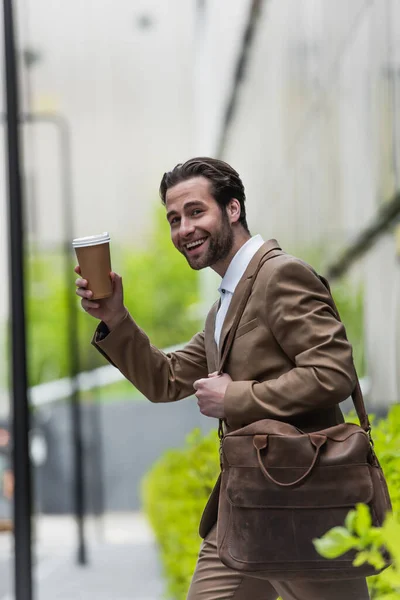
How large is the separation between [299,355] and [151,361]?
492 millimetres

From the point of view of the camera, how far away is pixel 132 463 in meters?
18.8

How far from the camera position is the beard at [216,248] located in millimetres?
2447

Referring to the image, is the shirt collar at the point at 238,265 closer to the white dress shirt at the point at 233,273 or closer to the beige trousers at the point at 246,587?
the white dress shirt at the point at 233,273

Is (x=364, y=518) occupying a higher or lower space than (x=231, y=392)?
lower

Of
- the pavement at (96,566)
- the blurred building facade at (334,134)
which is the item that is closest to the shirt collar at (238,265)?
the blurred building facade at (334,134)

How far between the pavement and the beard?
14.9 feet

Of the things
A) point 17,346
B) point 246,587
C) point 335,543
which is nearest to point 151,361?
point 246,587

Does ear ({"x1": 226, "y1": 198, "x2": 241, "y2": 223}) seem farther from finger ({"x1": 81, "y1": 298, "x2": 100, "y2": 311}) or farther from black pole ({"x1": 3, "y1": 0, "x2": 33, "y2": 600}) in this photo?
black pole ({"x1": 3, "y1": 0, "x2": 33, "y2": 600})

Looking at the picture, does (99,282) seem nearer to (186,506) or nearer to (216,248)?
(216,248)

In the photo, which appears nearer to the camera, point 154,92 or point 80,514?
point 80,514

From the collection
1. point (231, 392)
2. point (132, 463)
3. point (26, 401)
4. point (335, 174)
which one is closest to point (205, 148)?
point (132, 463)

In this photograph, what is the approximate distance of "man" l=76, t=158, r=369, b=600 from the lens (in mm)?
2229

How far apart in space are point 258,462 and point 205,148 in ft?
65.8

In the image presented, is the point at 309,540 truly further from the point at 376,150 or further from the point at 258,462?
the point at 376,150
